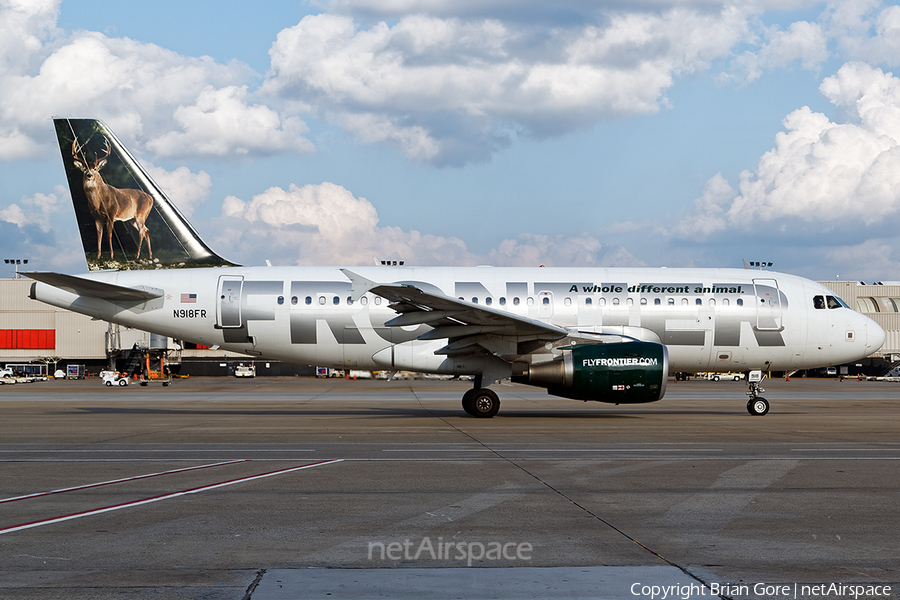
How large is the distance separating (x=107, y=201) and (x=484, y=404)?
12.9m

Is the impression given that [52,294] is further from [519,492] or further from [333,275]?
[519,492]

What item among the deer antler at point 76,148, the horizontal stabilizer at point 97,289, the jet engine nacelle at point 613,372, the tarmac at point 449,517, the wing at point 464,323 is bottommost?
the tarmac at point 449,517

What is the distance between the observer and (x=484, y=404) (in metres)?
20.9

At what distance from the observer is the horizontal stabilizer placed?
821 inches

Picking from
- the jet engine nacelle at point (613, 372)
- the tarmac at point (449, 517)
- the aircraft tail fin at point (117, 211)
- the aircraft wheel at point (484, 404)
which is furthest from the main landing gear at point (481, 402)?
the aircraft tail fin at point (117, 211)

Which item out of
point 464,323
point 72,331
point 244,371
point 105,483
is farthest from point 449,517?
point 72,331

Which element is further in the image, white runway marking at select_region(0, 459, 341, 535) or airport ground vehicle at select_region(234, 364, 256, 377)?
airport ground vehicle at select_region(234, 364, 256, 377)

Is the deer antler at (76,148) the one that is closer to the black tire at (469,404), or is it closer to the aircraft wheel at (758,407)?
the black tire at (469,404)

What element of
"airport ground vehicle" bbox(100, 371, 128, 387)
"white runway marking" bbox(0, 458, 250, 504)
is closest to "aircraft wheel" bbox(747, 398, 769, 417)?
"white runway marking" bbox(0, 458, 250, 504)

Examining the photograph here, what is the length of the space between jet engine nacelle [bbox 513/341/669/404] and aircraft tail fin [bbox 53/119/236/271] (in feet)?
36.4

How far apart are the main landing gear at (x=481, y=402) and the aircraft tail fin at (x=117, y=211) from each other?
875 centimetres

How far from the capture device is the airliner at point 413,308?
20812 mm

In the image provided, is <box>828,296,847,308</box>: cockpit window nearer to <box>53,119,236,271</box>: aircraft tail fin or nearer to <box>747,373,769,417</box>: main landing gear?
<box>747,373,769,417</box>: main landing gear

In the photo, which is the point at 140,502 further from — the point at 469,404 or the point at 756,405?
the point at 756,405
